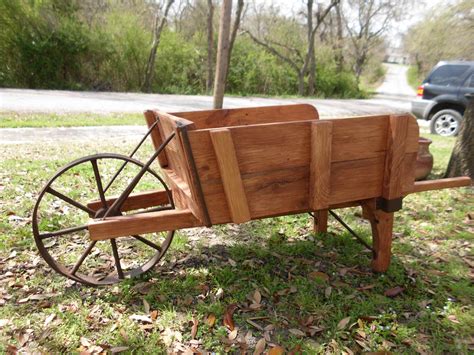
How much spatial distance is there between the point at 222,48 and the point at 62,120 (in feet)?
15.3

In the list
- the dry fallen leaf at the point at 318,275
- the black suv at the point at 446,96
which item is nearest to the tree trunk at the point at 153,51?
the black suv at the point at 446,96

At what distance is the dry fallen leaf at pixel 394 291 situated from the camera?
100 inches

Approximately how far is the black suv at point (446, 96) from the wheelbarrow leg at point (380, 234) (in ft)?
25.0

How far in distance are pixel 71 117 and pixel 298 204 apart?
7.63 meters

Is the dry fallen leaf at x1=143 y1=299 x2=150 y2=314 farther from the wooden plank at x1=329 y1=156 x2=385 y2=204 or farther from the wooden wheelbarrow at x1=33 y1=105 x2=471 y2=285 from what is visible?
the wooden plank at x1=329 y1=156 x2=385 y2=204

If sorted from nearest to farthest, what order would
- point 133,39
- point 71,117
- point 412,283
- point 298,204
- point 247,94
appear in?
point 298,204 < point 412,283 < point 71,117 < point 133,39 < point 247,94

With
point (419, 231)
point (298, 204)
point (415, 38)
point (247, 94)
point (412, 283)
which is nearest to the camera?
point (298, 204)

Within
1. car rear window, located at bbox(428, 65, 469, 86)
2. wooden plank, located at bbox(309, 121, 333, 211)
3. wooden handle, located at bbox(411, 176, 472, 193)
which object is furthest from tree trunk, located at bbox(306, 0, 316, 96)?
wooden plank, located at bbox(309, 121, 333, 211)

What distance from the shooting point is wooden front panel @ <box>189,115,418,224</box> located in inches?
81.2

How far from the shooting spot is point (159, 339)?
213 cm

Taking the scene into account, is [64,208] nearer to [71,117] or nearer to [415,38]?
[71,117]

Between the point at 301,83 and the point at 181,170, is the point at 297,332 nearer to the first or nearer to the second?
the point at 181,170

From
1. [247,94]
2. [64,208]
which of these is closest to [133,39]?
[247,94]

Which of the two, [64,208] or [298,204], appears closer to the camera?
[298,204]
